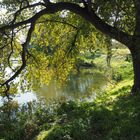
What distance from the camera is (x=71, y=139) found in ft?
38.6

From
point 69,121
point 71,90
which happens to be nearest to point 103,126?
point 69,121

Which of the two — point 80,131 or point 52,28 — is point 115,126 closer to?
point 80,131

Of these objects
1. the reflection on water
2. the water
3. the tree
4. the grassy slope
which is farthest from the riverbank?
the reflection on water

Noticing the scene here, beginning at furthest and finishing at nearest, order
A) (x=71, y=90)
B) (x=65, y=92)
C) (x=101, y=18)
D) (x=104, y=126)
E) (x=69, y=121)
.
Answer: (x=71, y=90)
(x=65, y=92)
(x=101, y=18)
(x=69, y=121)
(x=104, y=126)

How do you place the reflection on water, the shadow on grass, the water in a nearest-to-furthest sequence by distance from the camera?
the shadow on grass → the water → the reflection on water

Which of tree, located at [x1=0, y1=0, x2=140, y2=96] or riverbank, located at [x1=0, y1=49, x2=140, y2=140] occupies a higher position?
tree, located at [x1=0, y1=0, x2=140, y2=96]

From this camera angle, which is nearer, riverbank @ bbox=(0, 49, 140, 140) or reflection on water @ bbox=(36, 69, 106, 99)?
riverbank @ bbox=(0, 49, 140, 140)

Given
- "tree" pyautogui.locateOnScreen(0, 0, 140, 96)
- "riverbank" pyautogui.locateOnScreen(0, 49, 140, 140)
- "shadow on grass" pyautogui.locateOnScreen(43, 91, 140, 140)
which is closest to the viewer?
"shadow on grass" pyautogui.locateOnScreen(43, 91, 140, 140)

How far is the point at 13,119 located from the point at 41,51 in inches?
270

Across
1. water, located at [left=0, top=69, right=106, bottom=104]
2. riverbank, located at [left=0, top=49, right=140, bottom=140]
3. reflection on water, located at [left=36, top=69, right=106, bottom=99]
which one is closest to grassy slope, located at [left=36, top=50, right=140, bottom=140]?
riverbank, located at [left=0, top=49, right=140, bottom=140]

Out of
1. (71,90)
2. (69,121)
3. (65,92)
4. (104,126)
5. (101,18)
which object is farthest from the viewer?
(71,90)

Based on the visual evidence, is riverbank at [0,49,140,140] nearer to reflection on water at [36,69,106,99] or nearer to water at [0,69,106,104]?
water at [0,69,106,104]

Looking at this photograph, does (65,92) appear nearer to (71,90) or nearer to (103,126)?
(71,90)

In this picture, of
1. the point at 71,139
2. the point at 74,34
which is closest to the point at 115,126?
the point at 71,139
